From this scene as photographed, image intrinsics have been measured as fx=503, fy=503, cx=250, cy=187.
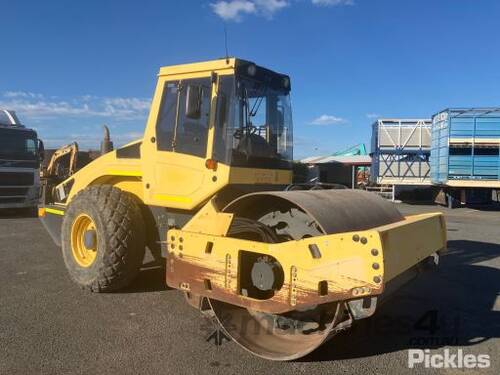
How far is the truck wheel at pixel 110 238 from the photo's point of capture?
18.1ft

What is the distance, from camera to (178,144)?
5363 millimetres

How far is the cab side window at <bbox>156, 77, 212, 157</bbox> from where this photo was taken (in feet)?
17.0

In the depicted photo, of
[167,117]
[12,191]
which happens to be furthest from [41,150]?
[167,117]

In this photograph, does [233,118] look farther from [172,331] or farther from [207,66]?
[172,331]

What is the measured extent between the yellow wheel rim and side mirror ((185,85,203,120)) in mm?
2081

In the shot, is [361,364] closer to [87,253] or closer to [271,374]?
[271,374]

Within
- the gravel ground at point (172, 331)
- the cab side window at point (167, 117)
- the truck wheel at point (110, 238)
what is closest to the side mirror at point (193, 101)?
the cab side window at point (167, 117)

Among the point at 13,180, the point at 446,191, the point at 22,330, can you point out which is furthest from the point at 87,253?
the point at 446,191

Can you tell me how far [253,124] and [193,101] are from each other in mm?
742

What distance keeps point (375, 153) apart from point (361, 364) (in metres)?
20.1

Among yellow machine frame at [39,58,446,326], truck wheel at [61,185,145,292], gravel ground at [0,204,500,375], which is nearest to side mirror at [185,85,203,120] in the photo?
yellow machine frame at [39,58,446,326]

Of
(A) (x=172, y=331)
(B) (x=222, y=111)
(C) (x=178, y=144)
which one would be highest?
(B) (x=222, y=111)

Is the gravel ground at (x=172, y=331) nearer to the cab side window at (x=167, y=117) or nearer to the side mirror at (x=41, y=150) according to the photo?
the cab side window at (x=167, y=117)

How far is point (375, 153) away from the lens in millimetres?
23141
